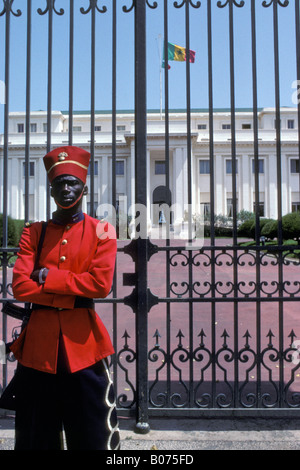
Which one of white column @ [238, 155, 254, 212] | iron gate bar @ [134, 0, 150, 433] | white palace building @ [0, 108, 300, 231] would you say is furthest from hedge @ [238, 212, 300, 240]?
white column @ [238, 155, 254, 212]

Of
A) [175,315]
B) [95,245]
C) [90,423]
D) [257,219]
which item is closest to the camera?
[90,423]

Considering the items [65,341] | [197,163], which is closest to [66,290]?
[65,341]

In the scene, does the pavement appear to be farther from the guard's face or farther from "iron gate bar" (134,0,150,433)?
the guard's face

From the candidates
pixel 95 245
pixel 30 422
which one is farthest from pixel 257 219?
pixel 30 422

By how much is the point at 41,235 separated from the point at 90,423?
41.5 inches

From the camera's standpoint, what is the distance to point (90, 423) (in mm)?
1996

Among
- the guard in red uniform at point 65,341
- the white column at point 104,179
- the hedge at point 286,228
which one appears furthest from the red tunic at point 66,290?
the white column at point 104,179

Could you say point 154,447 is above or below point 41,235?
below

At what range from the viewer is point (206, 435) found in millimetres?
2914

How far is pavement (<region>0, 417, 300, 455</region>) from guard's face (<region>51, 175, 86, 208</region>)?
1.79m

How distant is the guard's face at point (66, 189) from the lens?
6.98ft

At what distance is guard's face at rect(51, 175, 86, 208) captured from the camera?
2.13 meters

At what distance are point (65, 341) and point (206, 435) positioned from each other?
157 centimetres
